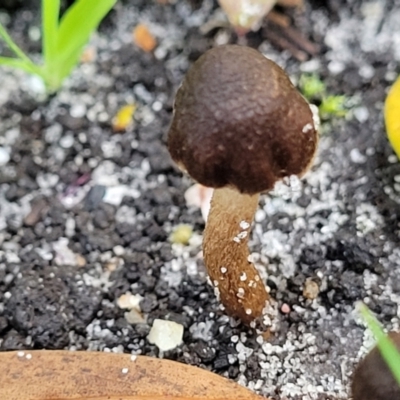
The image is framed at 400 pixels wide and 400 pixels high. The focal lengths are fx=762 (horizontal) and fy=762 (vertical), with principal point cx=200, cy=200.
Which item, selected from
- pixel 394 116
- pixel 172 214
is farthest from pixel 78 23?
pixel 394 116

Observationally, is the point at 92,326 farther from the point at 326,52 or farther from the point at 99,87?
the point at 326,52

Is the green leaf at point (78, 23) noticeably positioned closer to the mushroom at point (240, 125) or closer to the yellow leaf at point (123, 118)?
the yellow leaf at point (123, 118)

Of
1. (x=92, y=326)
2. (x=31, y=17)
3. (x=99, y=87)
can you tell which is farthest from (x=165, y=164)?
(x=31, y=17)

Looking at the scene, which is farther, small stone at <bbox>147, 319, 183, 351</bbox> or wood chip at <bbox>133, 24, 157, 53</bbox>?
wood chip at <bbox>133, 24, 157, 53</bbox>

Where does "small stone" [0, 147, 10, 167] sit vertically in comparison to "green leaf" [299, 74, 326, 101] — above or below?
below

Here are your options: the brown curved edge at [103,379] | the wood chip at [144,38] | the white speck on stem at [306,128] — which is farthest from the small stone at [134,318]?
the wood chip at [144,38]

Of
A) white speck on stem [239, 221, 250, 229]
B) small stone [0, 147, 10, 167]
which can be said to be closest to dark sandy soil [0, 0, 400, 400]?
small stone [0, 147, 10, 167]

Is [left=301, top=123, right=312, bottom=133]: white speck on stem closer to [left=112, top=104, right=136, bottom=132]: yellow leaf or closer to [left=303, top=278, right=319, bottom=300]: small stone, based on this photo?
[left=303, top=278, right=319, bottom=300]: small stone

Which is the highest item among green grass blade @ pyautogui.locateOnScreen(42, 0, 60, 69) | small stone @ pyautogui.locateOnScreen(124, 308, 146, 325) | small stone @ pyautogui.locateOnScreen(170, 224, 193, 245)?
green grass blade @ pyautogui.locateOnScreen(42, 0, 60, 69)

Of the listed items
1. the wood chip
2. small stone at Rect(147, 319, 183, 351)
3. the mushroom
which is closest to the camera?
the mushroom
